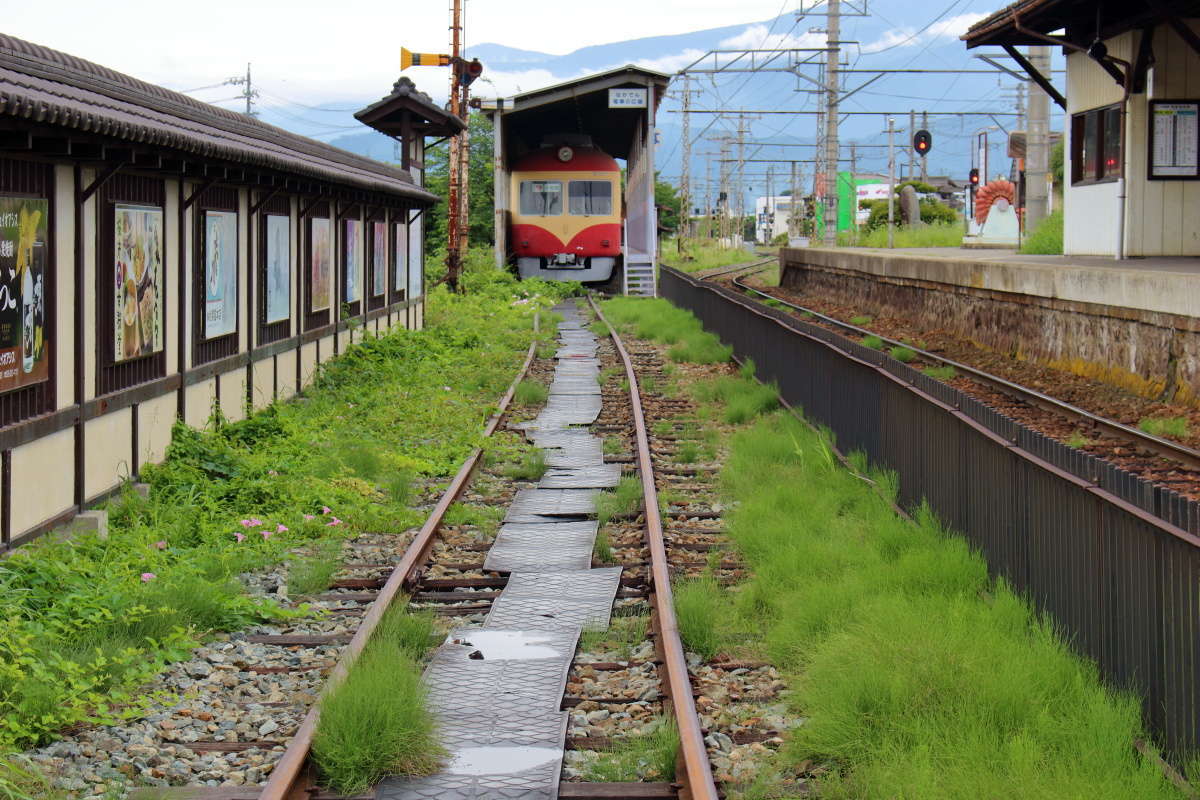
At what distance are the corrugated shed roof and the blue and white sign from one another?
22.1 metres

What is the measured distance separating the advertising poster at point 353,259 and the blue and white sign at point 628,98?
19.5 m

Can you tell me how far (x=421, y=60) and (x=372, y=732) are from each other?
27569 millimetres

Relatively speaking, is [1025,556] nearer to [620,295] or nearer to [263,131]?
[263,131]

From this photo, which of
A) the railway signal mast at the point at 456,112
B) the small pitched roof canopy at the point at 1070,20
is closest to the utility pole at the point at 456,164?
the railway signal mast at the point at 456,112

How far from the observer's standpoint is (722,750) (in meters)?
5.38

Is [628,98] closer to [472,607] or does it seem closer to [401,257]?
[401,257]

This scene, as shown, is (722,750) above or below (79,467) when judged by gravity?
below

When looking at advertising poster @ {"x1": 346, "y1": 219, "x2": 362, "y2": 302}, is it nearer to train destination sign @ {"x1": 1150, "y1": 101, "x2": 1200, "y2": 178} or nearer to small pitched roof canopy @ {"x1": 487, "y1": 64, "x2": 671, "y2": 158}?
train destination sign @ {"x1": 1150, "y1": 101, "x2": 1200, "y2": 178}

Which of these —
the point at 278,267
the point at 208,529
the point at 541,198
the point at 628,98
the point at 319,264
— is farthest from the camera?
the point at 541,198

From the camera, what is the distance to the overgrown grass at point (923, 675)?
4.89 meters

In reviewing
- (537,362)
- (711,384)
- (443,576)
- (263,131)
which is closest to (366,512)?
(443,576)

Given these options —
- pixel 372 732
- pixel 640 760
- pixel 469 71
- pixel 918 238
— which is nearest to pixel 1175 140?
pixel 640 760

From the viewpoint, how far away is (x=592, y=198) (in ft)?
124

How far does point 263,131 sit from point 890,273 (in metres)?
12.9
